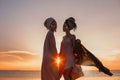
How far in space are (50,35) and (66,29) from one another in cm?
38

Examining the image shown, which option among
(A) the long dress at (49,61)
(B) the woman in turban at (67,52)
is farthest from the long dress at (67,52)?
(A) the long dress at (49,61)

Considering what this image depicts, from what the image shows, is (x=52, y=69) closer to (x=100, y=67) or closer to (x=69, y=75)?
(x=69, y=75)

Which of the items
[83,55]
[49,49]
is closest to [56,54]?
[49,49]

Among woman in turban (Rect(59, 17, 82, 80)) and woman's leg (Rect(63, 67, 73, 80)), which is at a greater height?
woman in turban (Rect(59, 17, 82, 80))

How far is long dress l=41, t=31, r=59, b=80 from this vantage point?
661 centimetres

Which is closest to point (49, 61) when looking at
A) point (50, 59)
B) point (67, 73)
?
point (50, 59)

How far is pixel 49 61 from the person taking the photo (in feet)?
21.7

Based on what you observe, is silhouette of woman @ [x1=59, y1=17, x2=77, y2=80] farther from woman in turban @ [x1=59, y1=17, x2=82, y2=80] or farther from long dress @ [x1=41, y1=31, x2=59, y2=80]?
long dress @ [x1=41, y1=31, x2=59, y2=80]

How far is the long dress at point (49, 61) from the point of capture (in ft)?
21.7

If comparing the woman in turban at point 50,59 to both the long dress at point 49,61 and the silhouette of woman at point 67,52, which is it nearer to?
the long dress at point 49,61

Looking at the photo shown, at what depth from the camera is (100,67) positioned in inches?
284

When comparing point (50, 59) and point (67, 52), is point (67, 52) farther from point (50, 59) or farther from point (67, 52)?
point (50, 59)

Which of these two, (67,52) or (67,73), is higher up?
(67,52)

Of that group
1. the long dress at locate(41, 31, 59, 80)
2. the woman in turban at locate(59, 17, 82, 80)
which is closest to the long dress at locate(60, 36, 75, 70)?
the woman in turban at locate(59, 17, 82, 80)
